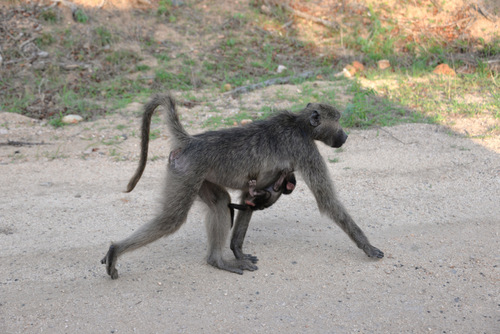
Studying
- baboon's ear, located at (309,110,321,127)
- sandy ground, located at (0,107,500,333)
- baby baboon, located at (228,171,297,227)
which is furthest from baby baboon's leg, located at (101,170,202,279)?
baboon's ear, located at (309,110,321,127)

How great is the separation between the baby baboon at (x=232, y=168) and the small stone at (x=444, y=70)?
6.26 m

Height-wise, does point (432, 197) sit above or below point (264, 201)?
below

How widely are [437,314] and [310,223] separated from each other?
1910 millimetres

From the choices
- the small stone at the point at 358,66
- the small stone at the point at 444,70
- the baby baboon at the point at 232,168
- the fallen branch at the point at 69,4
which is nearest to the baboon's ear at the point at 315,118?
the baby baboon at the point at 232,168

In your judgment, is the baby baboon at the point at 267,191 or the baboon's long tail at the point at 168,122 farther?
the baby baboon at the point at 267,191

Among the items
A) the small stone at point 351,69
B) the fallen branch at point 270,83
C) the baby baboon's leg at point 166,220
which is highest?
the baby baboon's leg at point 166,220

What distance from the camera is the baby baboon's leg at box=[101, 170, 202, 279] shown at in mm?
4082

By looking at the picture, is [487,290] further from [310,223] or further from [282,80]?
[282,80]

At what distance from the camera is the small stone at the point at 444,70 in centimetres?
1001

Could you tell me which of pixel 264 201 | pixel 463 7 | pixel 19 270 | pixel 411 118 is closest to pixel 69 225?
pixel 19 270

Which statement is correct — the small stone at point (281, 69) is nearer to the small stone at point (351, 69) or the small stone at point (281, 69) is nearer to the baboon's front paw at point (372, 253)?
the small stone at point (351, 69)

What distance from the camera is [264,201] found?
4512mm

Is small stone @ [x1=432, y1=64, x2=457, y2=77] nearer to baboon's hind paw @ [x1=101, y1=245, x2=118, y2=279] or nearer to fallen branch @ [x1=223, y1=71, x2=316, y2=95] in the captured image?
fallen branch @ [x1=223, y1=71, x2=316, y2=95]

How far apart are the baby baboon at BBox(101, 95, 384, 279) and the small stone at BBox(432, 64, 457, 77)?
6.26 m
